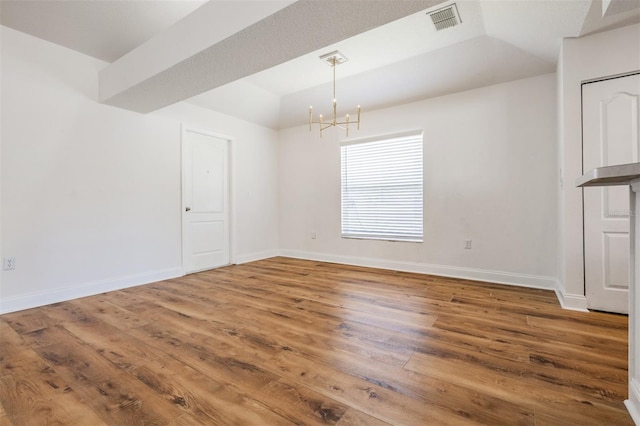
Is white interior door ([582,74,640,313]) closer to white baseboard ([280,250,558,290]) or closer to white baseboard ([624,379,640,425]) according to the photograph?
white baseboard ([280,250,558,290])

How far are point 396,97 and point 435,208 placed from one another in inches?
67.4

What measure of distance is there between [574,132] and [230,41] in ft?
10.4

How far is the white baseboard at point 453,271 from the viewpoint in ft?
11.1

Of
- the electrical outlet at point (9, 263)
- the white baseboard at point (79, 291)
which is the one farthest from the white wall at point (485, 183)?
the electrical outlet at point (9, 263)

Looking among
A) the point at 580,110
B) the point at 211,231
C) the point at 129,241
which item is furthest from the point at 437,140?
the point at 129,241

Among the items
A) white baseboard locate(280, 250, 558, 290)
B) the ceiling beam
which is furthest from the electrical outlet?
white baseboard locate(280, 250, 558, 290)

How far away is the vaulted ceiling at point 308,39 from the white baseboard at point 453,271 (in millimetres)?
2407

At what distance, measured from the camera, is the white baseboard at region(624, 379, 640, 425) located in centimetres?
122

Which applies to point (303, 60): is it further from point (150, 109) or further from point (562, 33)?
point (562, 33)

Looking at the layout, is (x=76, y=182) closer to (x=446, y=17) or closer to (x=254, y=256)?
(x=254, y=256)

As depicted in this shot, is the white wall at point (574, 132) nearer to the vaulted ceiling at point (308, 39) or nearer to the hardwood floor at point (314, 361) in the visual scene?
the vaulted ceiling at point (308, 39)

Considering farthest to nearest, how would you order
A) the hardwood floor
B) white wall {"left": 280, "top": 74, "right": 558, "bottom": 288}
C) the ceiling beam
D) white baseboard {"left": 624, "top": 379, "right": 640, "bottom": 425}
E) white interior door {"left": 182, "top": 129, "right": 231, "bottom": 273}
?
white interior door {"left": 182, "top": 129, "right": 231, "bottom": 273} < white wall {"left": 280, "top": 74, "right": 558, "bottom": 288} < the ceiling beam < the hardwood floor < white baseboard {"left": 624, "top": 379, "right": 640, "bottom": 425}

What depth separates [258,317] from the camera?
2.53m

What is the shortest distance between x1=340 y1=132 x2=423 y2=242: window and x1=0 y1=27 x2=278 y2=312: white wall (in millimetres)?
2624
